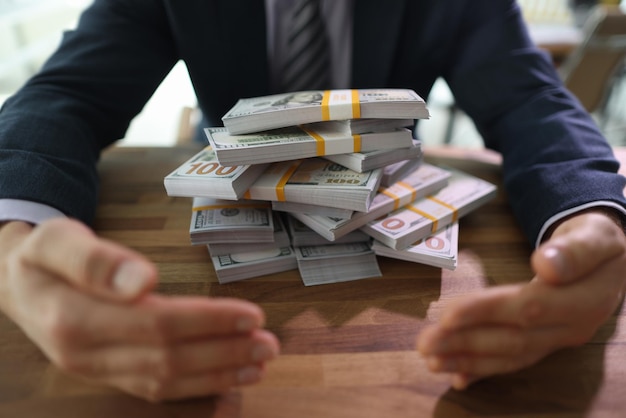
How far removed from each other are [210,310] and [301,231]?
0.23 metres

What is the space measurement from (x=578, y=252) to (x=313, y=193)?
27 centimetres

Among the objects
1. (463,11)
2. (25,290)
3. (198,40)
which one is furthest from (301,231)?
(463,11)

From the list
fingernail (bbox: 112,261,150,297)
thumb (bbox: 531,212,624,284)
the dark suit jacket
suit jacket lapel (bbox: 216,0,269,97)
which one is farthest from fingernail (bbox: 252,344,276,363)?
suit jacket lapel (bbox: 216,0,269,97)

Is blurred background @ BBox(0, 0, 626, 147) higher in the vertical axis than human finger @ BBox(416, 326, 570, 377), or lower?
lower

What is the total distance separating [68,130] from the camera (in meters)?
0.59

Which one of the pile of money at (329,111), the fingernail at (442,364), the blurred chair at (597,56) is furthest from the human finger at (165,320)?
the blurred chair at (597,56)

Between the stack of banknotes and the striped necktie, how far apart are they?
0.35 meters

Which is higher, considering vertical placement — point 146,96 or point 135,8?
point 135,8

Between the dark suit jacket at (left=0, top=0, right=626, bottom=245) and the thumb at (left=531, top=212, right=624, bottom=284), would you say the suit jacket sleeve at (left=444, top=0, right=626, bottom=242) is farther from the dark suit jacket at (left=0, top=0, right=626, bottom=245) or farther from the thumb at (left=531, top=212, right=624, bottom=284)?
the thumb at (left=531, top=212, right=624, bottom=284)

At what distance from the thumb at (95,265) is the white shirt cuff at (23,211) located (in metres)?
0.18

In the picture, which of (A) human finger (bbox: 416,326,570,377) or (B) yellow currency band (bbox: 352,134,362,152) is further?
Answer: (B) yellow currency band (bbox: 352,134,362,152)

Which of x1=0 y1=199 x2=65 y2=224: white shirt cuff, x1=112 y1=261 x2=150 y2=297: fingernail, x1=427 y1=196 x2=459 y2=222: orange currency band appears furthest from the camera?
x1=427 y1=196 x2=459 y2=222: orange currency band

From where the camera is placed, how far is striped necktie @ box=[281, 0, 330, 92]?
2.70ft

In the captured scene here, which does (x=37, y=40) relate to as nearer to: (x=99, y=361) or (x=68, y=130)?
(x=68, y=130)
